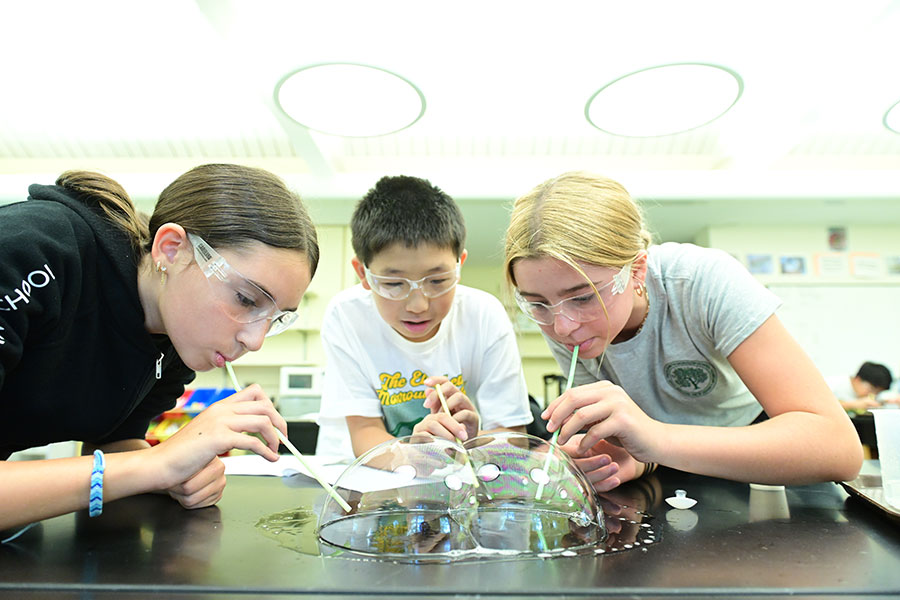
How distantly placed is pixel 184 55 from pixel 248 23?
32.5 inches

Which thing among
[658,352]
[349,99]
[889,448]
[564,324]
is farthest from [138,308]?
[349,99]

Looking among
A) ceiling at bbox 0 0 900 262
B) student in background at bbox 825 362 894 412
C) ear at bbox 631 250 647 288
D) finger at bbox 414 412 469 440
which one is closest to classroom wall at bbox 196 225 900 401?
ceiling at bbox 0 0 900 262

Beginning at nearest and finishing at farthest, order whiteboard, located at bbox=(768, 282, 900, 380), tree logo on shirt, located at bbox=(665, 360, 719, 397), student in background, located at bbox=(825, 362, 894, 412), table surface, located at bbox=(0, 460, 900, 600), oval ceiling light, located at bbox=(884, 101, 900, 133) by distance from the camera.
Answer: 1. table surface, located at bbox=(0, 460, 900, 600)
2. tree logo on shirt, located at bbox=(665, 360, 719, 397)
3. oval ceiling light, located at bbox=(884, 101, 900, 133)
4. student in background, located at bbox=(825, 362, 894, 412)
5. whiteboard, located at bbox=(768, 282, 900, 380)

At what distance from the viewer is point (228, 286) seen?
39.0 inches

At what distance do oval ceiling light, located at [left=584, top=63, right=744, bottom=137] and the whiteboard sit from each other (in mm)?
3566

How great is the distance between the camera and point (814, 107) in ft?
11.8

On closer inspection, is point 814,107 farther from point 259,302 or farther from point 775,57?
point 259,302

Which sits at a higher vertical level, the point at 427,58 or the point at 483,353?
the point at 427,58

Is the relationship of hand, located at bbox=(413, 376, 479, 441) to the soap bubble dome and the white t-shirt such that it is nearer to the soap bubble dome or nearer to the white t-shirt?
the soap bubble dome

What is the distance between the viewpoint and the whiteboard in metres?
5.66

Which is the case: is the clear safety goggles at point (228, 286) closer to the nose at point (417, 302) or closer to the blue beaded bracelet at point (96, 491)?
the blue beaded bracelet at point (96, 491)

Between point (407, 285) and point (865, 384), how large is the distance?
17.0 feet

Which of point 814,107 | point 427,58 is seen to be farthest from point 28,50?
point 814,107

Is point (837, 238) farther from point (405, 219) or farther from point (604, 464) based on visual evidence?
point (604, 464)
